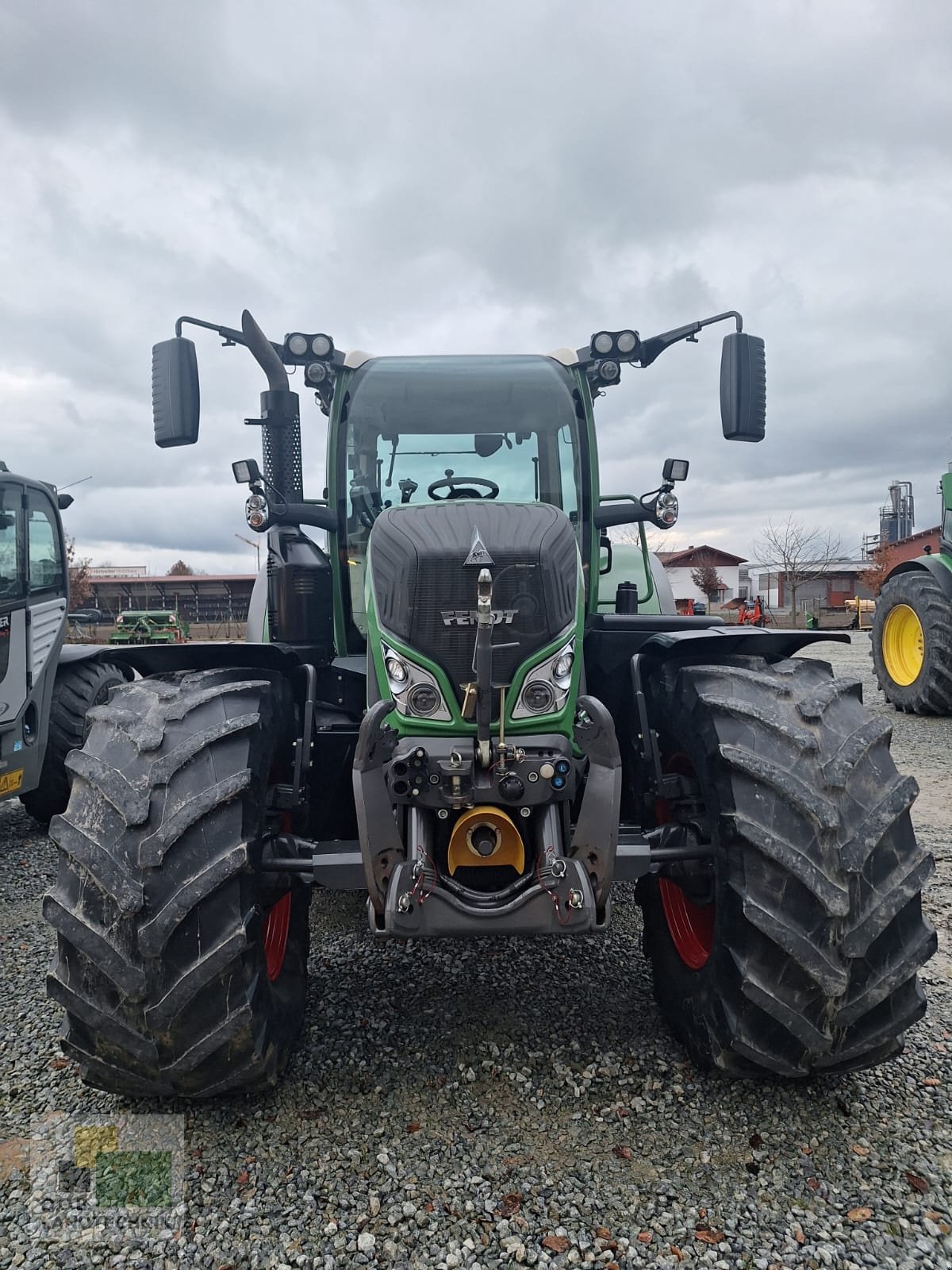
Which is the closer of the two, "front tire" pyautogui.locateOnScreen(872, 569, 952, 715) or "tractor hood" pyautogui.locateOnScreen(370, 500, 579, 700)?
"tractor hood" pyautogui.locateOnScreen(370, 500, 579, 700)

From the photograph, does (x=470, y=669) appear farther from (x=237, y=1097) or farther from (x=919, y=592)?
(x=919, y=592)

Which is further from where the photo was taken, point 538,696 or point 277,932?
point 277,932

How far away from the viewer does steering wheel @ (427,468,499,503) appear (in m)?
3.48

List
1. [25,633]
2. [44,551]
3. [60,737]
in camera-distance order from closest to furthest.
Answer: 1. [25,633]
2. [60,737]
3. [44,551]

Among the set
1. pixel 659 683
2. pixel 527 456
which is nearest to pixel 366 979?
pixel 659 683

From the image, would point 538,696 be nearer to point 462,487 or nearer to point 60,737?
point 462,487

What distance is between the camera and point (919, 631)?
10469 millimetres

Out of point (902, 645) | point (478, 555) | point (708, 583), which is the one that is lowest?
point (902, 645)

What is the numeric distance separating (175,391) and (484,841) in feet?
7.38

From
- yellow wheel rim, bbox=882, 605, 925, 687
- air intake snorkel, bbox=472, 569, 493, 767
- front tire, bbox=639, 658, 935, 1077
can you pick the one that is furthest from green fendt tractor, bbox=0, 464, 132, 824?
yellow wheel rim, bbox=882, 605, 925, 687

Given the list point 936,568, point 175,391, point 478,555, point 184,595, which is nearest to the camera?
point 478,555

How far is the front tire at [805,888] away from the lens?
87.3 inches

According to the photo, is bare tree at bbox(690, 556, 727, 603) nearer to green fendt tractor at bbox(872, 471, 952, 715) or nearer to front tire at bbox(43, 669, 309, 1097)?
green fendt tractor at bbox(872, 471, 952, 715)

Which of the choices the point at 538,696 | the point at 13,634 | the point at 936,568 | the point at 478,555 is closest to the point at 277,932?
the point at 538,696
